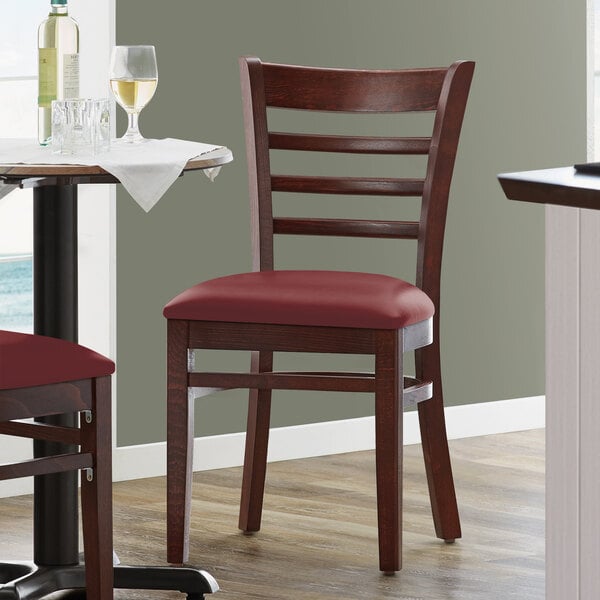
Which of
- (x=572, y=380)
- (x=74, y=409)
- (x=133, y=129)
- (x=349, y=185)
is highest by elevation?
(x=133, y=129)

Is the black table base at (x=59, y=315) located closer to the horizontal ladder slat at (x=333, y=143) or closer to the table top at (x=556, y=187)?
the horizontal ladder slat at (x=333, y=143)

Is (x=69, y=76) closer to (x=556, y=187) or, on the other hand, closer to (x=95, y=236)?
(x=95, y=236)

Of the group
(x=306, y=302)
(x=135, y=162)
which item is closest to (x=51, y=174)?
(x=135, y=162)

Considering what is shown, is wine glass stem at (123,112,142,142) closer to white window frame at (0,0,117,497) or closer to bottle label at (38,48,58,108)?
bottle label at (38,48,58,108)

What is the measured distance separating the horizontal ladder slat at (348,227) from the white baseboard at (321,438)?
2.53ft

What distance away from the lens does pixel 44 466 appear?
203cm

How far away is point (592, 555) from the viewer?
150 cm

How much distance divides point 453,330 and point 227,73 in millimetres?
938

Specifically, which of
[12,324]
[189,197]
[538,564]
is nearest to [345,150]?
[189,197]

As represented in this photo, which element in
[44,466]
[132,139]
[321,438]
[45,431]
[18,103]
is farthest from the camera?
[321,438]

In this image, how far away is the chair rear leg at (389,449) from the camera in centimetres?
A: 258

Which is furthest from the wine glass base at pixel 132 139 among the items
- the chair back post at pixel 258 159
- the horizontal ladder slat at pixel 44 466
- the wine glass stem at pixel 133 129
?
the horizontal ladder slat at pixel 44 466

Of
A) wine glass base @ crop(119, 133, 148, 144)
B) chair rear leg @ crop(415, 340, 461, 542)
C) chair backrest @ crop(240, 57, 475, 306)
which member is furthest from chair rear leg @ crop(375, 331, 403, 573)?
wine glass base @ crop(119, 133, 148, 144)

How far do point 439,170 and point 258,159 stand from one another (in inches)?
14.4
